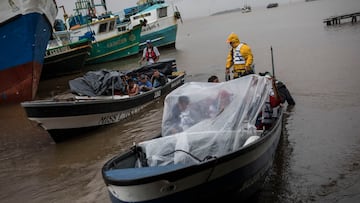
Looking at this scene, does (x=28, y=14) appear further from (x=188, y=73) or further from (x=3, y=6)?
(x=188, y=73)

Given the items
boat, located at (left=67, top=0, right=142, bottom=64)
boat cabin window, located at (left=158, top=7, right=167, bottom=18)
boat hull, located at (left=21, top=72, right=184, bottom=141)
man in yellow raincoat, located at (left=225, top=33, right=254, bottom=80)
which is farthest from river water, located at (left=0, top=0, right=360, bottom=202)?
boat cabin window, located at (left=158, top=7, right=167, bottom=18)

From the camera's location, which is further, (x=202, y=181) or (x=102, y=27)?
(x=102, y=27)

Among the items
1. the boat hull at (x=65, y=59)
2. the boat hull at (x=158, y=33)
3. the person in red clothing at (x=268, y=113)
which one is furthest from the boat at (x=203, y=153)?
the boat hull at (x=158, y=33)

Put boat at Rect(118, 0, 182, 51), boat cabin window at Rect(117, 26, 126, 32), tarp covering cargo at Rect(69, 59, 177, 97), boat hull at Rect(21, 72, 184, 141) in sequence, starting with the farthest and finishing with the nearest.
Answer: boat at Rect(118, 0, 182, 51) → boat cabin window at Rect(117, 26, 126, 32) → tarp covering cargo at Rect(69, 59, 177, 97) → boat hull at Rect(21, 72, 184, 141)

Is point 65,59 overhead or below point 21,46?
below

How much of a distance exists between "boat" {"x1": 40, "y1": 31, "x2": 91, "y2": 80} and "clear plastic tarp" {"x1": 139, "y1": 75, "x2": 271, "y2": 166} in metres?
17.5

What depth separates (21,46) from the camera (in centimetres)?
1407

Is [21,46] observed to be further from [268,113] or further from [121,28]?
[121,28]

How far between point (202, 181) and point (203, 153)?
2.04ft

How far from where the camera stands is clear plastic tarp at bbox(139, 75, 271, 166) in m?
4.70

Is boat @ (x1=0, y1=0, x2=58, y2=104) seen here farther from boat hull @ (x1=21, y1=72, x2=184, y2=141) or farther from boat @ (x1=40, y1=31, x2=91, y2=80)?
boat @ (x1=40, y1=31, x2=91, y2=80)

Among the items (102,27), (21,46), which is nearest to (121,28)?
(102,27)

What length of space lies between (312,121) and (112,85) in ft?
15.6

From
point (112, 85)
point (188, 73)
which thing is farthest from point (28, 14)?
point (188, 73)
